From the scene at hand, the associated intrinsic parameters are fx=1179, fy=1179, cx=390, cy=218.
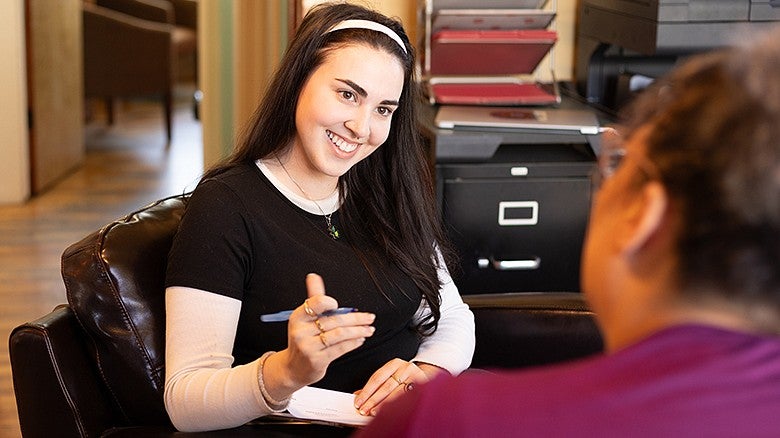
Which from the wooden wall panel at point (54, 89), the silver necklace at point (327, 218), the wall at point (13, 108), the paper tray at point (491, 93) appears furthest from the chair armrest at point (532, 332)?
the wooden wall panel at point (54, 89)

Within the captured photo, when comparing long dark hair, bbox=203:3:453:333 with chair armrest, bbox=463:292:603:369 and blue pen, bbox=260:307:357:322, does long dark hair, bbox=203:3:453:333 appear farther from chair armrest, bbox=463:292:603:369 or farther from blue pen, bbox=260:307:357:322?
blue pen, bbox=260:307:357:322

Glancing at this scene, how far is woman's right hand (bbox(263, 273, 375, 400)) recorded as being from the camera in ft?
4.51

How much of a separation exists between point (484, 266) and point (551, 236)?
0.57 ft

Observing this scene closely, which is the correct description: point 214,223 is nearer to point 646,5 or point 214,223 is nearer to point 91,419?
point 91,419

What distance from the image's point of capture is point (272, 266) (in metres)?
1.78

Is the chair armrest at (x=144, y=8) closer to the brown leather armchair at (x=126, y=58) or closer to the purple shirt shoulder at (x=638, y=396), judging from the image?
the brown leather armchair at (x=126, y=58)

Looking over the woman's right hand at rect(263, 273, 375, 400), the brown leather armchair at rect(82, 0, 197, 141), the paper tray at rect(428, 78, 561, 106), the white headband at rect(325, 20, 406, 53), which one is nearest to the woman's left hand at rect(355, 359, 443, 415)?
the woman's right hand at rect(263, 273, 375, 400)

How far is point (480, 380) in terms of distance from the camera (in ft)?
2.47

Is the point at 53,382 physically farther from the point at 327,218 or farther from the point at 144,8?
the point at 144,8

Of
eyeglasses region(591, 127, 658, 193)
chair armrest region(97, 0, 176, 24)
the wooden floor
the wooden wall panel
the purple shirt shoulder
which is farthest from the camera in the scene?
chair armrest region(97, 0, 176, 24)

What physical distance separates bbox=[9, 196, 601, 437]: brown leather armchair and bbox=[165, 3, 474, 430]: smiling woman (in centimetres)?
10

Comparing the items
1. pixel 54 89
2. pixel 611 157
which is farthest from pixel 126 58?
pixel 611 157

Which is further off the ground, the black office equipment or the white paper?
the black office equipment

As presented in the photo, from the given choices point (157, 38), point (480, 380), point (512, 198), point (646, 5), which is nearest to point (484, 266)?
point (512, 198)
